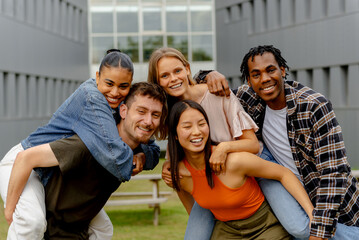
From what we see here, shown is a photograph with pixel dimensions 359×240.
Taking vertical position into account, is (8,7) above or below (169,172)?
above

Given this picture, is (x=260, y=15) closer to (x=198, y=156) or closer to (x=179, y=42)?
(x=179, y=42)

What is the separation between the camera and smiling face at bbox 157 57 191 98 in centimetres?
407

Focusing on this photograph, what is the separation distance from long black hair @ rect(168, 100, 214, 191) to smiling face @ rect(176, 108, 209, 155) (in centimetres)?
3

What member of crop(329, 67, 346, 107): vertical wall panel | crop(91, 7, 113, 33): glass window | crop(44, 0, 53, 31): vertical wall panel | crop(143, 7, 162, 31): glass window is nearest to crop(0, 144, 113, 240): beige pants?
crop(329, 67, 346, 107): vertical wall panel

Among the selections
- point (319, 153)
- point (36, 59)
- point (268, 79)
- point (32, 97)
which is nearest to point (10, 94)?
point (32, 97)

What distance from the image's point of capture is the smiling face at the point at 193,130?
3851mm

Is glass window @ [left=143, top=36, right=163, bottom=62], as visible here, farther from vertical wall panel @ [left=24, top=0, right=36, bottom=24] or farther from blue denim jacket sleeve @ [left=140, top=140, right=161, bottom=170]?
blue denim jacket sleeve @ [left=140, top=140, right=161, bottom=170]

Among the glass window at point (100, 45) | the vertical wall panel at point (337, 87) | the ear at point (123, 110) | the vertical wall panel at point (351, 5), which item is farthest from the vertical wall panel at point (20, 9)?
the ear at point (123, 110)

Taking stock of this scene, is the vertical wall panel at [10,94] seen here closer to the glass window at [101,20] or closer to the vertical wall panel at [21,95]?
the vertical wall panel at [21,95]

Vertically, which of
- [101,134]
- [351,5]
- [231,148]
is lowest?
[231,148]

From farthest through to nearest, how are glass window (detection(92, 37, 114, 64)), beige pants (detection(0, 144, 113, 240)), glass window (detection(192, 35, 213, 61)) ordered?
glass window (detection(92, 37, 114, 64)) → glass window (detection(192, 35, 213, 61)) → beige pants (detection(0, 144, 113, 240))

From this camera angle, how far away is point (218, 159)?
3.80 m

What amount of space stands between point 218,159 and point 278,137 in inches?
25.5

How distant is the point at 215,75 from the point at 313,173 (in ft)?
3.42
